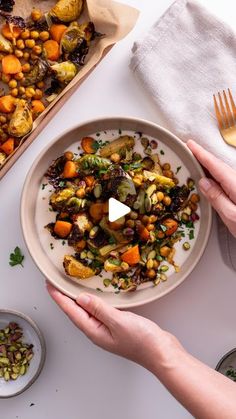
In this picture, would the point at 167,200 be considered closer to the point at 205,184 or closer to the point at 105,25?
the point at 205,184

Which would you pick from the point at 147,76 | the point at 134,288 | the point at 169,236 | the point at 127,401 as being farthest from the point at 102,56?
the point at 127,401

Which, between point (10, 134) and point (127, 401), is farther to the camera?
point (127, 401)

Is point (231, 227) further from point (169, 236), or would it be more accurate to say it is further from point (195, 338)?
point (195, 338)

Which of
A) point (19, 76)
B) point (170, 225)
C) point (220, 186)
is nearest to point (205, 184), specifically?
point (220, 186)

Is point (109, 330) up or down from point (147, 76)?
down

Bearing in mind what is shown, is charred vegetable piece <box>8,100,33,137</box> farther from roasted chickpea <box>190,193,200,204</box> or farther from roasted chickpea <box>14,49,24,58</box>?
roasted chickpea <box>190,193,200,204</box>

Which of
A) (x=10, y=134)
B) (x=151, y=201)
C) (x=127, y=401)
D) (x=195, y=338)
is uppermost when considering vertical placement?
(x=151, y=201)
